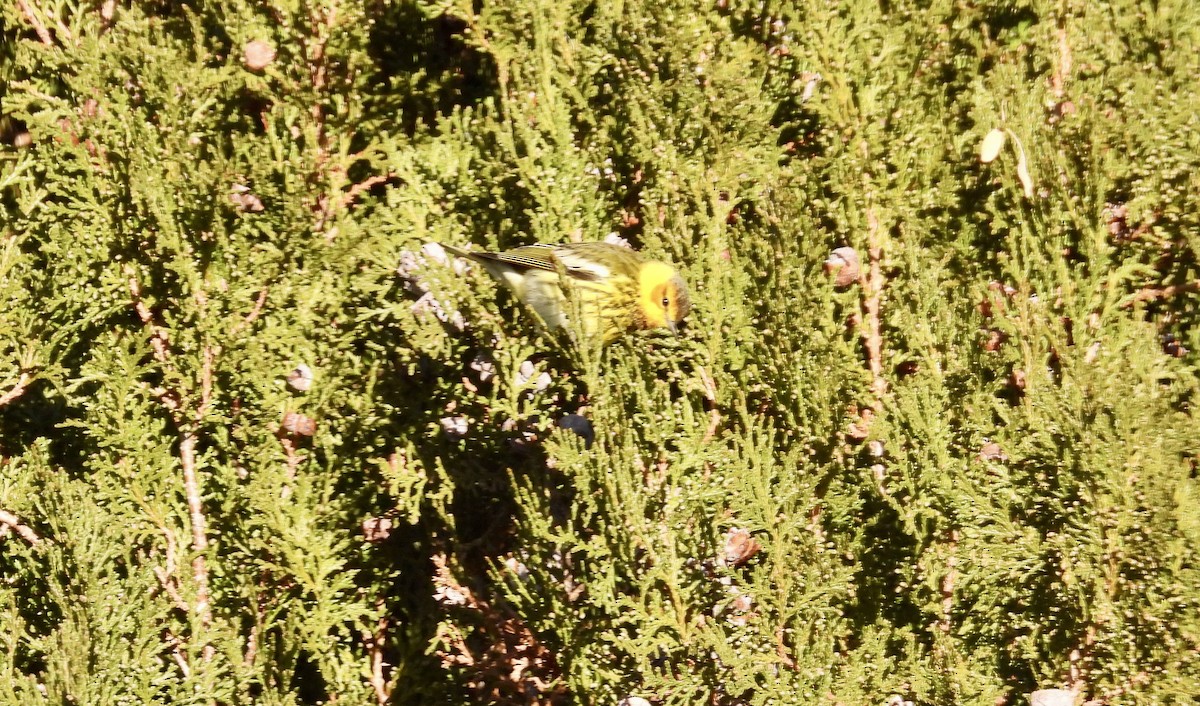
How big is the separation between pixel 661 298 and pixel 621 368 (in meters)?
0.62

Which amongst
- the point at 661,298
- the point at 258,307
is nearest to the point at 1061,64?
the point at 661,298

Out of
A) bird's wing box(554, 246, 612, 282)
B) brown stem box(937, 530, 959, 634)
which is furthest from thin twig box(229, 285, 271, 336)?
brown stem box(937, 530, 959, 634)

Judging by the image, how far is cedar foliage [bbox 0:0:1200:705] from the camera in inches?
79.9

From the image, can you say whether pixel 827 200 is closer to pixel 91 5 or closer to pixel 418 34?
pixel 418 34

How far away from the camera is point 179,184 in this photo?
8.24 ft

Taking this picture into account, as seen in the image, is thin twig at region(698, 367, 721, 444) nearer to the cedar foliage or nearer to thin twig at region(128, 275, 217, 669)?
the cedar foliage

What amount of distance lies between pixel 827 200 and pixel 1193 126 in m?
0.85

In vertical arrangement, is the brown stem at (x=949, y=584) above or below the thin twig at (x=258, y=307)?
below

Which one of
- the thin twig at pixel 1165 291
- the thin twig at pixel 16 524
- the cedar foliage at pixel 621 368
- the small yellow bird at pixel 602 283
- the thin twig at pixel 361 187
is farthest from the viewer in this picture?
the thin twig at pixel 361 187

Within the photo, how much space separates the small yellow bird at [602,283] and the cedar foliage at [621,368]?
10 cm

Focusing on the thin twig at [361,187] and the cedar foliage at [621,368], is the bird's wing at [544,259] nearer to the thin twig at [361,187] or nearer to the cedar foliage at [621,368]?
Answer: the cedar foliage at [621,368]

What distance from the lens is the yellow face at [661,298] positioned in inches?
105

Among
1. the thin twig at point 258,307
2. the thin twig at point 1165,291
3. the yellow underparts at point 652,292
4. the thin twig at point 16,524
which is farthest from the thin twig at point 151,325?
the thin twig at point 1165,291

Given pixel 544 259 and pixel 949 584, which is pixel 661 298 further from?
pixel 949 584
